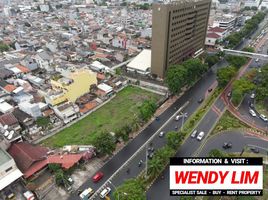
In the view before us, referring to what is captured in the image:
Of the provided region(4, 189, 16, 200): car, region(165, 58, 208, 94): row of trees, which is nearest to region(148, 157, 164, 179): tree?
region(4, 189, 16, 200): car

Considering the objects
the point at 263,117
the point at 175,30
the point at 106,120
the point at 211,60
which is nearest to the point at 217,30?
the point at 211,60

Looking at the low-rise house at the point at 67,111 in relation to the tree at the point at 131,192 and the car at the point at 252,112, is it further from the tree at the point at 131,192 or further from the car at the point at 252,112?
the car at the point at 252,112

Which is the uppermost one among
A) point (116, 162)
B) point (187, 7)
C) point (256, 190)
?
point (187, 7)

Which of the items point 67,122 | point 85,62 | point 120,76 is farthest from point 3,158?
point 85,62

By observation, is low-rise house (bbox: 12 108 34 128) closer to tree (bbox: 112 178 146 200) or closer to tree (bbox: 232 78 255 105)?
tree (bbox: 112 178 146 200)

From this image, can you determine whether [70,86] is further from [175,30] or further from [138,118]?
[175,30]

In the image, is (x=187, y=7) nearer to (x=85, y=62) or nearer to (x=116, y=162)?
(x=85, y=62)

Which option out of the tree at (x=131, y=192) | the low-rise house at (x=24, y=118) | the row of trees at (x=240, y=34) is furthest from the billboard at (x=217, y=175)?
the row of trees at (x=240, y=34)
